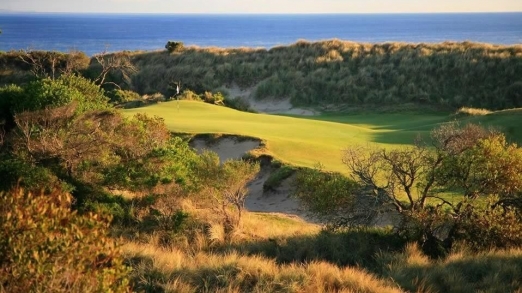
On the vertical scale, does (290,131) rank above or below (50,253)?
below

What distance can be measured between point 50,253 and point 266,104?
37578mm

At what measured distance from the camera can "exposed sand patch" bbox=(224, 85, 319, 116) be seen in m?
39.7

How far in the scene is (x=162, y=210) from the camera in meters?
12.3

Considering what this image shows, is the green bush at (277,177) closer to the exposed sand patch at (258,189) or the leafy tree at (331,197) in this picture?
the exposed sand patch at (258,189)

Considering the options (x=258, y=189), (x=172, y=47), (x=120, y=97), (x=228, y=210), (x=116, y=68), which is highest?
(x=172, y=47)

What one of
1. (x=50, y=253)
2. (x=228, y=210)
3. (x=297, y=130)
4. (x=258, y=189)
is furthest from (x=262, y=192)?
(x=50, y=253)

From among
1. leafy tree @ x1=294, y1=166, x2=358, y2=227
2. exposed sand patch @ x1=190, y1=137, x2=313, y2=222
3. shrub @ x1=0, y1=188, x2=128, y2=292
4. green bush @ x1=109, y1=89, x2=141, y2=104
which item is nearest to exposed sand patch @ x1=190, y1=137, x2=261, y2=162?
exposed sand patch @ x1=190, y1=137, x2=313, y2=222

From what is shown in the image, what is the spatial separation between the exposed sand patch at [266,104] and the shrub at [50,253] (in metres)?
33.3

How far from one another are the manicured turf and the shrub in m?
11.3

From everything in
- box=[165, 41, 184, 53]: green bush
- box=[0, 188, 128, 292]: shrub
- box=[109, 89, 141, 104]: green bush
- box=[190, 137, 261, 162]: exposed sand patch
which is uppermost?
box=[165, 41, 184, 53]: green bush

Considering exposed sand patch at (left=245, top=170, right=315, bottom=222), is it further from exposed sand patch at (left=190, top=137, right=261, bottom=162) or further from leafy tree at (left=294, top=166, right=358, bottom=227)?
leafy tree at (left=294, top=166, right=358, bottom=227)

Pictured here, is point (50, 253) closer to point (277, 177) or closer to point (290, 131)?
point (277, 177)

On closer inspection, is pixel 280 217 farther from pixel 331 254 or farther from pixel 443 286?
pixel 443 286

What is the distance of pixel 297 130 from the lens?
23.3 metres
